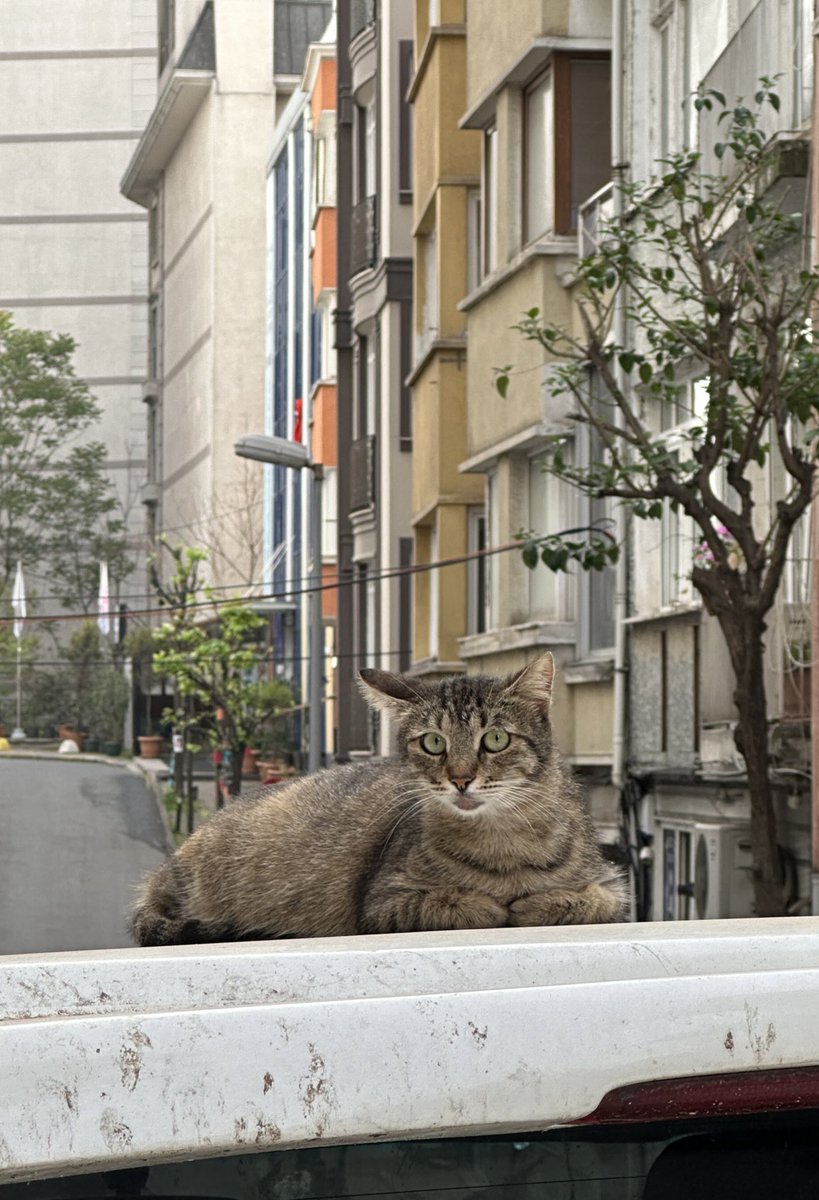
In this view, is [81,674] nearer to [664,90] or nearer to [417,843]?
[664,90]

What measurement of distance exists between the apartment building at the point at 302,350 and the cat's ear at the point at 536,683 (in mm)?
36426

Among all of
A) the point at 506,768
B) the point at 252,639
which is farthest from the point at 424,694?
the point at 252,639

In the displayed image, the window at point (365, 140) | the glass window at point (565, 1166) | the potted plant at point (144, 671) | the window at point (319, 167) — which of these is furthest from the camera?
the potted plant at point (144, 671)

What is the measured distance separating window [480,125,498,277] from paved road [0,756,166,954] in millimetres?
9021

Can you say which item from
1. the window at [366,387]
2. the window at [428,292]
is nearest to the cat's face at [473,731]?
the window at [428,292]

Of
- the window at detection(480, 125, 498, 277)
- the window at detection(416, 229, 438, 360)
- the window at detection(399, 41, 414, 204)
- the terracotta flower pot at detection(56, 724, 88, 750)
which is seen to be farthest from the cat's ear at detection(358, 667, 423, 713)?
the terracotta flower pot at detection(56, 724, 88, 750)

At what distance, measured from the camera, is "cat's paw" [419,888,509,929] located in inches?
159

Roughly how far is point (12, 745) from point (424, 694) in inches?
1763

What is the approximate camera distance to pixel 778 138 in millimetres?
14055

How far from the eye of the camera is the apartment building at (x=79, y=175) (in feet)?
286

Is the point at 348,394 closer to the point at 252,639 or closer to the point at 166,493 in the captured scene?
the point at 252,639

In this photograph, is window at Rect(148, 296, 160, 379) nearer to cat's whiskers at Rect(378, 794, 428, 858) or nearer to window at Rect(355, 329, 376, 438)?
window at Rect(355, 329, 376, 438)

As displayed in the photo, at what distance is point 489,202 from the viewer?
23516 millimetres

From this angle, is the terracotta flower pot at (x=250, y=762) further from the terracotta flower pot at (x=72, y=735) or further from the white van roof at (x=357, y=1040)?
the white van roof at (x=357, y=1040)
